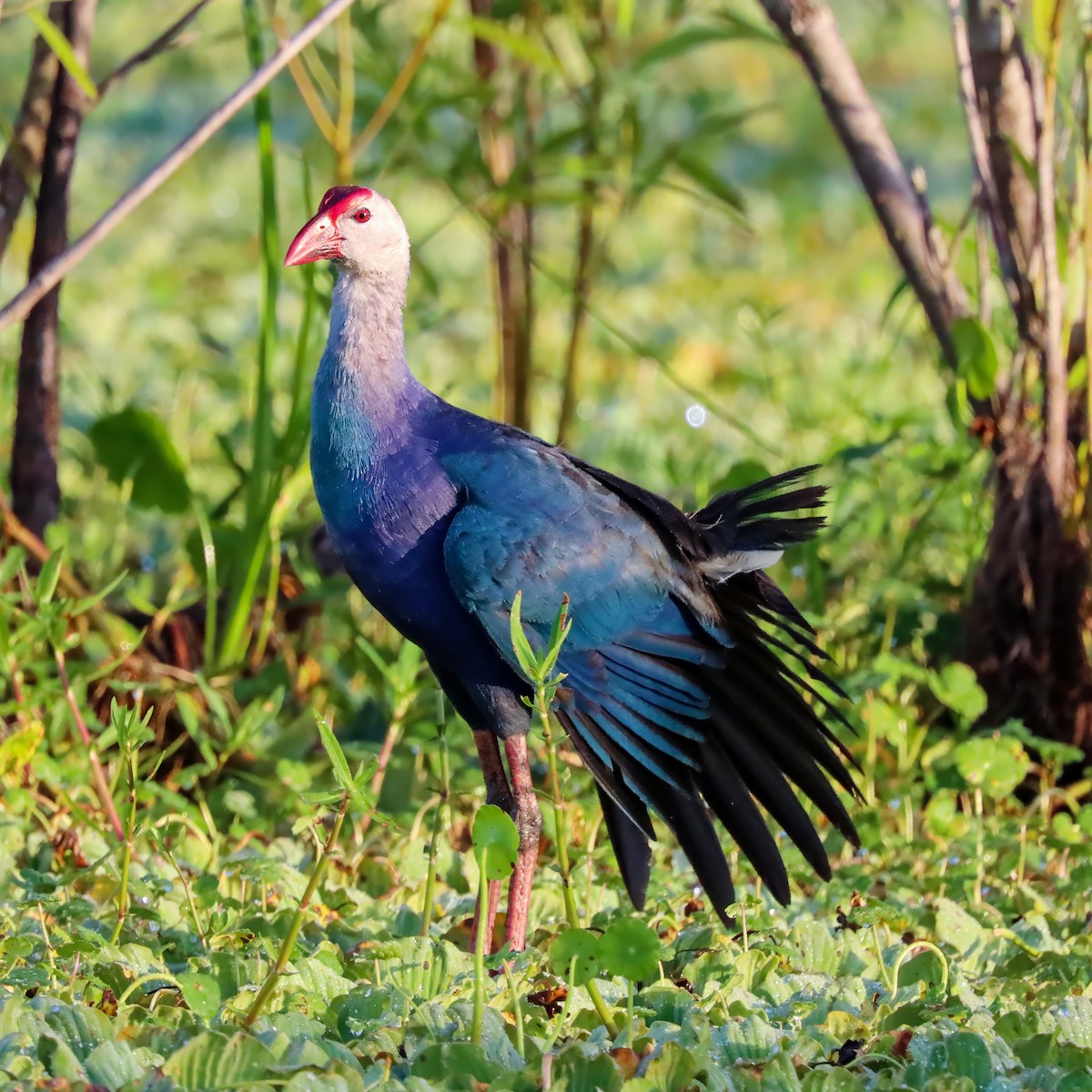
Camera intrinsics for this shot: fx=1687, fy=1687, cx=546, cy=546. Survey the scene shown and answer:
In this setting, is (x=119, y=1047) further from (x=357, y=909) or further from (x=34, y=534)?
(x=34, y=534)

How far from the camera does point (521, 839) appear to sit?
2691 mm

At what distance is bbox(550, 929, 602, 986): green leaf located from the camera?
1.86 m

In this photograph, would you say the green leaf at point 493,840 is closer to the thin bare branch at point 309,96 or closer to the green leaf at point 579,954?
the green leaf at point 579,954

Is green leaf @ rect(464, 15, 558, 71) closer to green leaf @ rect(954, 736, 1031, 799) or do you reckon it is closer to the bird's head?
the bird's head

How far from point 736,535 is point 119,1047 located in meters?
1.31

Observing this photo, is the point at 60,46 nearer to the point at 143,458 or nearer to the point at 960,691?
the point at 143,458

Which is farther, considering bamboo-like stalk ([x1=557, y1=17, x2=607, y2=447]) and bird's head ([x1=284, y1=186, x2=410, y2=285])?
bamboo-like stalk ([x1=557, y1=17, x2=607, y2=447])

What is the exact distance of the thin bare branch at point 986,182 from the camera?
3131 mm

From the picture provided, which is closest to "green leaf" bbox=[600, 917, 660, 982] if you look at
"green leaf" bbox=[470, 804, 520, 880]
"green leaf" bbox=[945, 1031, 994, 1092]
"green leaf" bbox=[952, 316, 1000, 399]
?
"green leaf" bbox=[470, 804, 520, 880]

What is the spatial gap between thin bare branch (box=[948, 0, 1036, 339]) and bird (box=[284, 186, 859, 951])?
0.84 m

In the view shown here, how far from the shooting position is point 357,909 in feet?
8.79

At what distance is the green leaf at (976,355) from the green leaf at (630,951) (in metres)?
1.65

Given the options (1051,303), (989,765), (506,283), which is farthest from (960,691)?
(506,283)

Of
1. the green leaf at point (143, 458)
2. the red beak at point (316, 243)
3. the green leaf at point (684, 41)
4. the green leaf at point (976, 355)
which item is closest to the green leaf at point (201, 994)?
the red beak at point (316, 243)
